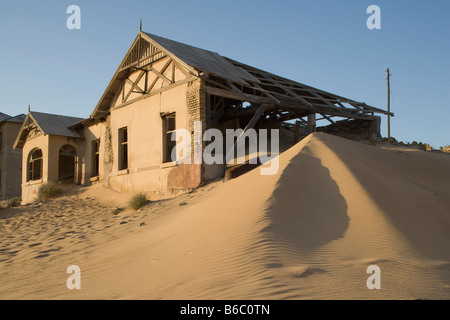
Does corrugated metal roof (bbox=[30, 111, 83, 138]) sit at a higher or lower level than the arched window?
higher

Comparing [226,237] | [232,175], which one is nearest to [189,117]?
[232,175]

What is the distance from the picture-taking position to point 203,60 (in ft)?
47.3

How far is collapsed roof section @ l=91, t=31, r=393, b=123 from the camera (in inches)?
518

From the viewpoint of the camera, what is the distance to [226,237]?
6.13 metres

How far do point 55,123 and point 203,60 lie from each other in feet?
32.5

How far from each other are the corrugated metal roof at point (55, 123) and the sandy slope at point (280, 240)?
879cm

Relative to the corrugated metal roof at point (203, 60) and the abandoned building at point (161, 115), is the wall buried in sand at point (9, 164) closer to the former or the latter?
the abandoned building at point (161, 115)

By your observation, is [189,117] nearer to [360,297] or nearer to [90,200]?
[90,200]

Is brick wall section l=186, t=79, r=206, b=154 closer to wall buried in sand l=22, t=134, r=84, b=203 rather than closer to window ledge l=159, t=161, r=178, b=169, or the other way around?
window ledge l=159, t=161, r=178, b=169

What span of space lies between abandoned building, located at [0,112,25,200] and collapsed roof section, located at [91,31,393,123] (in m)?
11.7

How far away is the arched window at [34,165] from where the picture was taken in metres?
20.8

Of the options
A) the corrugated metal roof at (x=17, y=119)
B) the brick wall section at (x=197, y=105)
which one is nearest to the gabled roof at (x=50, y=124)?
the corrugated metal roof at (x=17, y=119)
